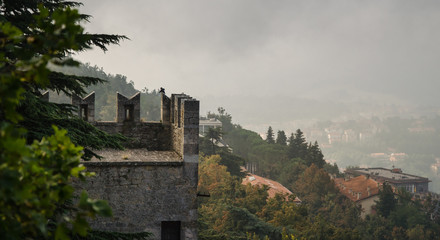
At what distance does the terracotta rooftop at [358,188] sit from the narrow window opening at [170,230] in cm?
5015

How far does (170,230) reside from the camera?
9.10 m

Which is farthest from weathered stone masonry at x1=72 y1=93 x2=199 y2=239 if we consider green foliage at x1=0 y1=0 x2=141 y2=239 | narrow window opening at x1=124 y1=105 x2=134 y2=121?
green foliage at x1=0 y1=0 x2=141 y2=239

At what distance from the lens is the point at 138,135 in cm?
1152

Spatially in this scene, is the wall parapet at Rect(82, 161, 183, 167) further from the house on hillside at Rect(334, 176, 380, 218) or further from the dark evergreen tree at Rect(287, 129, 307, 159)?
the dark evergreen tree at Rect(287, 129, 307, 159)

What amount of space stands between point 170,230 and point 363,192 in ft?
177

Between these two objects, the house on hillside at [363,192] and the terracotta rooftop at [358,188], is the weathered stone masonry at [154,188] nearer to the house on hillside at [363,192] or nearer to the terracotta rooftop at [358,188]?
the house on hillside at [363,192]

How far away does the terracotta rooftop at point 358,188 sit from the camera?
5766 centimetres

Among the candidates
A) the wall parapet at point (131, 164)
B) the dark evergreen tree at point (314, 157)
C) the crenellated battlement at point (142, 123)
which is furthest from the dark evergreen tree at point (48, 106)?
the dark evergreen tree at point (314, 157)

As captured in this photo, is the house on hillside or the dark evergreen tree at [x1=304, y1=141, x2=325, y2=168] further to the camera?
the dark evergreen tree at [x1=304, y1=141, x2=325, y2=168]

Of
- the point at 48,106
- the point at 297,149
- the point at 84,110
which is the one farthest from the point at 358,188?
the point at 48,106

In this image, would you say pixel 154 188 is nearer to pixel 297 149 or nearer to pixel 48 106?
pixel 48 106

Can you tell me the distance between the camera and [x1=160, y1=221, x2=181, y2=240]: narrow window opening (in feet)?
29.6

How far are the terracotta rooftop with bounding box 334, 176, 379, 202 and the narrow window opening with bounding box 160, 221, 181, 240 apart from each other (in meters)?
50.2

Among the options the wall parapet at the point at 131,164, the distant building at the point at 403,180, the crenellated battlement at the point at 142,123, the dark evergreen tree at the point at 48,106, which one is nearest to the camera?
the dark evergreen tree at the point at 48,106
